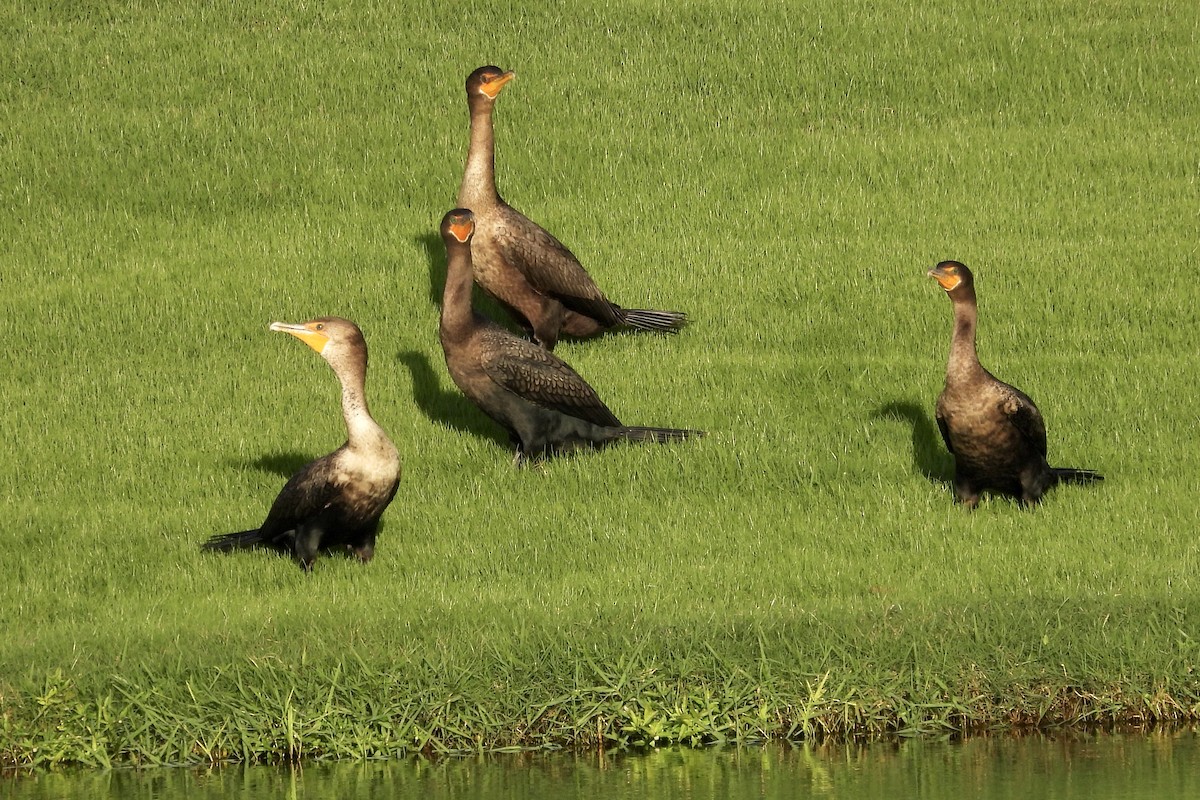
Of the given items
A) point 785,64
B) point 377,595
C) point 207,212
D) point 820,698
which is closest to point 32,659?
point 377,595

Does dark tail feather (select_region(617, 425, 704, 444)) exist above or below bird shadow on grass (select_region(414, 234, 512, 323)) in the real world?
below

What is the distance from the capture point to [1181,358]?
1309cm

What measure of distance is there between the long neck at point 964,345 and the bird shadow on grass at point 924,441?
1.04 metres

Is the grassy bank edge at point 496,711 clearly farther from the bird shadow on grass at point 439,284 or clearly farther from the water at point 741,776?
the bird shadow on grass at point 439,284

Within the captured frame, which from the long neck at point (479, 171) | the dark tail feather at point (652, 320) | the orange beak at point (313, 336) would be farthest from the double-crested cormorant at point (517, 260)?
the orange beak at point (313, 336)

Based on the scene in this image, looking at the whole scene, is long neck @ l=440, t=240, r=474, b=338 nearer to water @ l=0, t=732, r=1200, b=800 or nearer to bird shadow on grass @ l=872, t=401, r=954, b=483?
bird shadow on grass @ l=872, t=401, r=954, b=483

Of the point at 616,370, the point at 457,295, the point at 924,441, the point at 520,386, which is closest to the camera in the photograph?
the point at 520,386

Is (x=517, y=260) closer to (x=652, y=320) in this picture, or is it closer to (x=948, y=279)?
(x=652, y=320)

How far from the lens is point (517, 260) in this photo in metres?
13.1

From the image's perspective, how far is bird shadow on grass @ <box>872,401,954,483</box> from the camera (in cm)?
1128

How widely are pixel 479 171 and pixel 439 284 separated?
216cm

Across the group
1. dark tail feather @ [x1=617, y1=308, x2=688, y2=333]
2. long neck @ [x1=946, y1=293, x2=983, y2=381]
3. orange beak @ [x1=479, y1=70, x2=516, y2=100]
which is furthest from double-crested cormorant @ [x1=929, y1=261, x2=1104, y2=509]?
orange beak @ [x1=479, y1=70, x2=516, y2=100]

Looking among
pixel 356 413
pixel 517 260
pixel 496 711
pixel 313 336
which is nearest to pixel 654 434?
pixel 517 260

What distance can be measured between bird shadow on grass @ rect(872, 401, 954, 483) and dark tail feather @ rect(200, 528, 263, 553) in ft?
14.7
